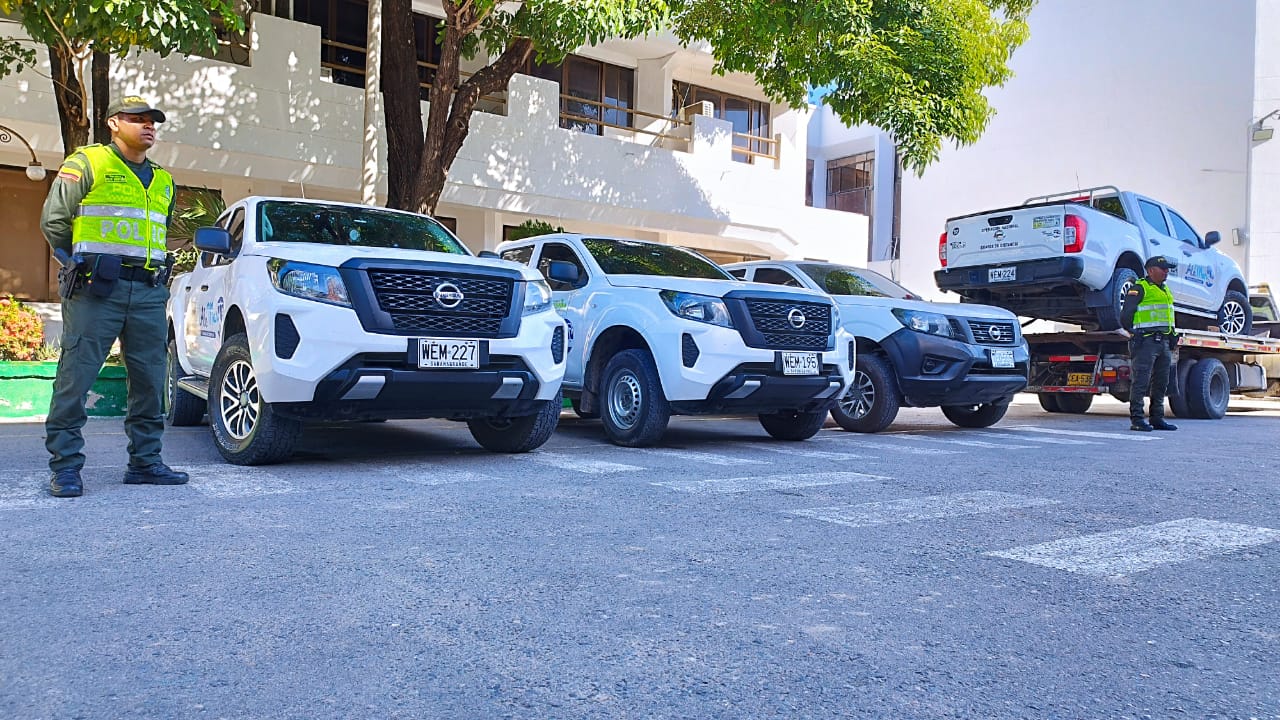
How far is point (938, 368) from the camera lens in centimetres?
910

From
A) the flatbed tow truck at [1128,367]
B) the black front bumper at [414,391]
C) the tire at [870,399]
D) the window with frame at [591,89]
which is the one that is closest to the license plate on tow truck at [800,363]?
the tire at [870,399]

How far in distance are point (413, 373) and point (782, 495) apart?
85.5 inches

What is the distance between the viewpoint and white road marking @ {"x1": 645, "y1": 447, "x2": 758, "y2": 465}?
22.7 feet

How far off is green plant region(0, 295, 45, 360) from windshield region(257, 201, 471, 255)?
15.7 ft

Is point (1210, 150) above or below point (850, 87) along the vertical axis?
above

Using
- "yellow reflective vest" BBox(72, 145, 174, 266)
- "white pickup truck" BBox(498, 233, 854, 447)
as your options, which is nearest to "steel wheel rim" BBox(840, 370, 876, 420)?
"white pickup truck" BBox(498, 233, 854, 447)

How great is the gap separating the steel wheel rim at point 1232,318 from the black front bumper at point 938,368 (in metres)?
6.36

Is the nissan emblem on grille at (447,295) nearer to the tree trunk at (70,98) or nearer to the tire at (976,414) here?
the tire at (976,414)

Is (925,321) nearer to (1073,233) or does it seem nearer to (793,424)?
(793,424)

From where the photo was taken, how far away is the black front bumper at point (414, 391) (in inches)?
227

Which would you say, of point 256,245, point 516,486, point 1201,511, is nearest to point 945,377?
point 1201,511

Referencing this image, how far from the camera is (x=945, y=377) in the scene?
9.08 meters

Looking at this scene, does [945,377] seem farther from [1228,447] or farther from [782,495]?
[782,495]

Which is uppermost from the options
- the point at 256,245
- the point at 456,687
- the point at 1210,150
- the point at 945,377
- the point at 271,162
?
the point at 1210,150
